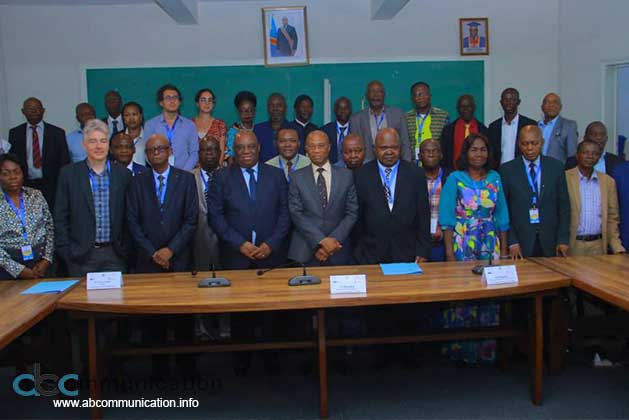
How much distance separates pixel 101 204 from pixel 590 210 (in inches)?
132

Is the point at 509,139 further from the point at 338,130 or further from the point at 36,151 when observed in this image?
the point at 36,151

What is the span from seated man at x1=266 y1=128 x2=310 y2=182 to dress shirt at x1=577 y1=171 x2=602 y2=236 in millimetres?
2020

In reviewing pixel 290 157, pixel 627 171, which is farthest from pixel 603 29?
pixel 290 157

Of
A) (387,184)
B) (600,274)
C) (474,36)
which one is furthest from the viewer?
(474,36)

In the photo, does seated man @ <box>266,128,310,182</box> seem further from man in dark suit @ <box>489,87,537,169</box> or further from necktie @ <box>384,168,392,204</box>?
man in dark suit @ <box>489,87,537,169</box>

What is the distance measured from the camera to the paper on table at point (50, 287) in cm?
325

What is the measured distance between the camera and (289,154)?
176 inches

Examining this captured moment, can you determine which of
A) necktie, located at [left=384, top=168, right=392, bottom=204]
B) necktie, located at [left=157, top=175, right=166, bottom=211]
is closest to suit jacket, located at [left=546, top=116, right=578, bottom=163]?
necktie, located at [left=384, top=168, right=392, bottom=204]

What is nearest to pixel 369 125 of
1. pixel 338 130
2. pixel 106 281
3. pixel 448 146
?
pixel 338 130

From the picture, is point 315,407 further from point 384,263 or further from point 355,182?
point 355,182

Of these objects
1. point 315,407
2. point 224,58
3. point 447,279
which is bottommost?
point 315,407

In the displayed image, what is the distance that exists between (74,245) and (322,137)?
1.75 m

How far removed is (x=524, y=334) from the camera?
3.48 meters

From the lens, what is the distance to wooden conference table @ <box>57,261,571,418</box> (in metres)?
2.95
